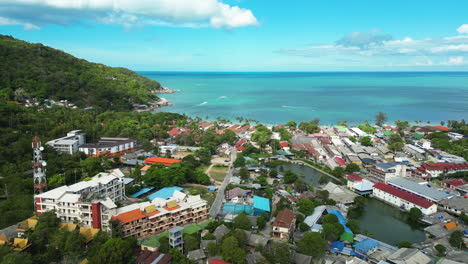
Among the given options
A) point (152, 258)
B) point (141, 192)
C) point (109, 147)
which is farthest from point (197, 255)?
point (109, 147)

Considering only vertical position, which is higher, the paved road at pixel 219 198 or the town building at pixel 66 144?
the town building at pixel 66 144

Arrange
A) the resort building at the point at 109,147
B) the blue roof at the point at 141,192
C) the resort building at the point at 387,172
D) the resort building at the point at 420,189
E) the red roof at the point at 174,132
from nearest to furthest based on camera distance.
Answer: the resort building at the point at 420,189, the blue roof at the point at 141,192, the resort building at the point at 387,172, the resort building at the point at 109,147, the red roof at the point at 174,132

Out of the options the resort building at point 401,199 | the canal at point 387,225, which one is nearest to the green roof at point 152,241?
the canal at point 387,225

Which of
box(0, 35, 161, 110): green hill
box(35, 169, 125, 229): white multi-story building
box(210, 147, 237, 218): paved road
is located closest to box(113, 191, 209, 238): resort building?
box(35, 169, 125, 229): white multi-story building

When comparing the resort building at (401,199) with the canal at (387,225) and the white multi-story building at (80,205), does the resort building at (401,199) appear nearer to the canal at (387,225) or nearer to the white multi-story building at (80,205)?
the canal at (387,225)

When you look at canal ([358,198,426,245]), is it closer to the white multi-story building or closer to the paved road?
the paved road
